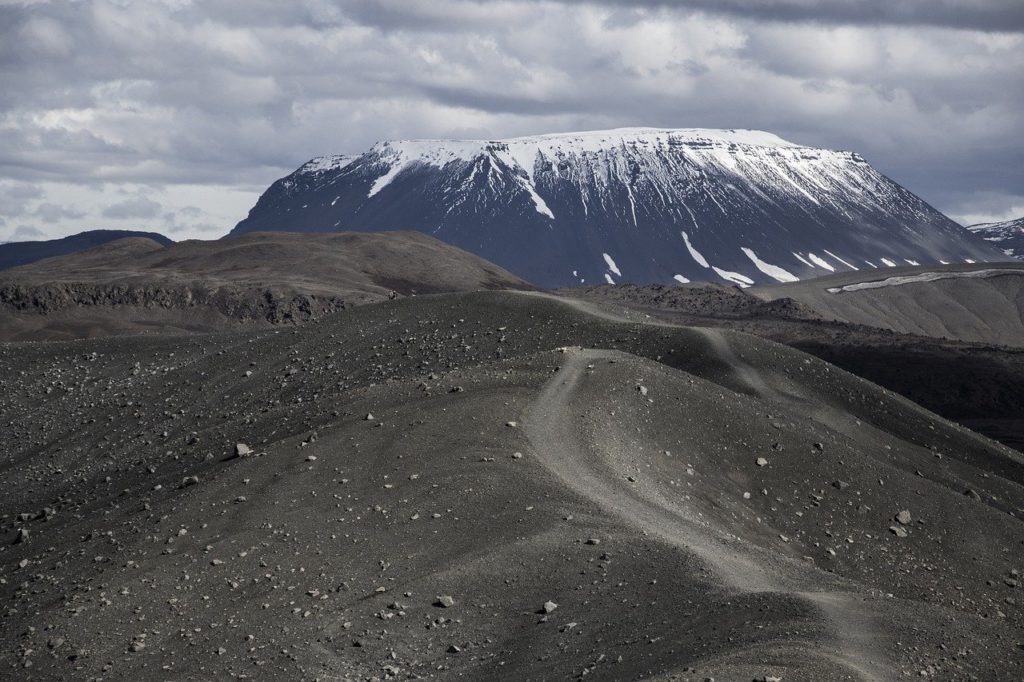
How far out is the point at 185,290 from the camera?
128m

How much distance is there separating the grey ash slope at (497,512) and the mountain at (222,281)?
185 ft

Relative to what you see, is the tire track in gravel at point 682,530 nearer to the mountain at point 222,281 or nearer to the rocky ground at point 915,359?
the rocky ground at point 915,359

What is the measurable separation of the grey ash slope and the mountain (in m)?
56.4

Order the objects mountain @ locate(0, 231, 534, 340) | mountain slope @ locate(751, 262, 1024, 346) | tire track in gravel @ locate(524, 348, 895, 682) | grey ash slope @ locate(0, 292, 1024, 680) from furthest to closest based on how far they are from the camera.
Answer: mountain slope @ locate(751, 262, 1024, 346), mountain @ locate(0, 231, 534, 340), grey ash slope @ locate(0, 292, 1024, 680), tire track in gravel @ locate(524, 348, 895, 682)

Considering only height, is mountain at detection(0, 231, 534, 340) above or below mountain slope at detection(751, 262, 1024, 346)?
above

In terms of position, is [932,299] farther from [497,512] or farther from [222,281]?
[497,512]

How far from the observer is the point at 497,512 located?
31438mm

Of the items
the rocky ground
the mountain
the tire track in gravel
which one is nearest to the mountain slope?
the rocky ground

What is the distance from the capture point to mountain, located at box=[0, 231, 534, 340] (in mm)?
120312

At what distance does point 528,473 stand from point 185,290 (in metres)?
100

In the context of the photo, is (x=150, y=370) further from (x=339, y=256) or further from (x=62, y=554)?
(x=339, y=256)

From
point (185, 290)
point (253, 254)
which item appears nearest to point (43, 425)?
point (185, 290)

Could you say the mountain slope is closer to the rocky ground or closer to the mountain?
the rocky ground

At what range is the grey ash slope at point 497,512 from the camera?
25453 millimetres
